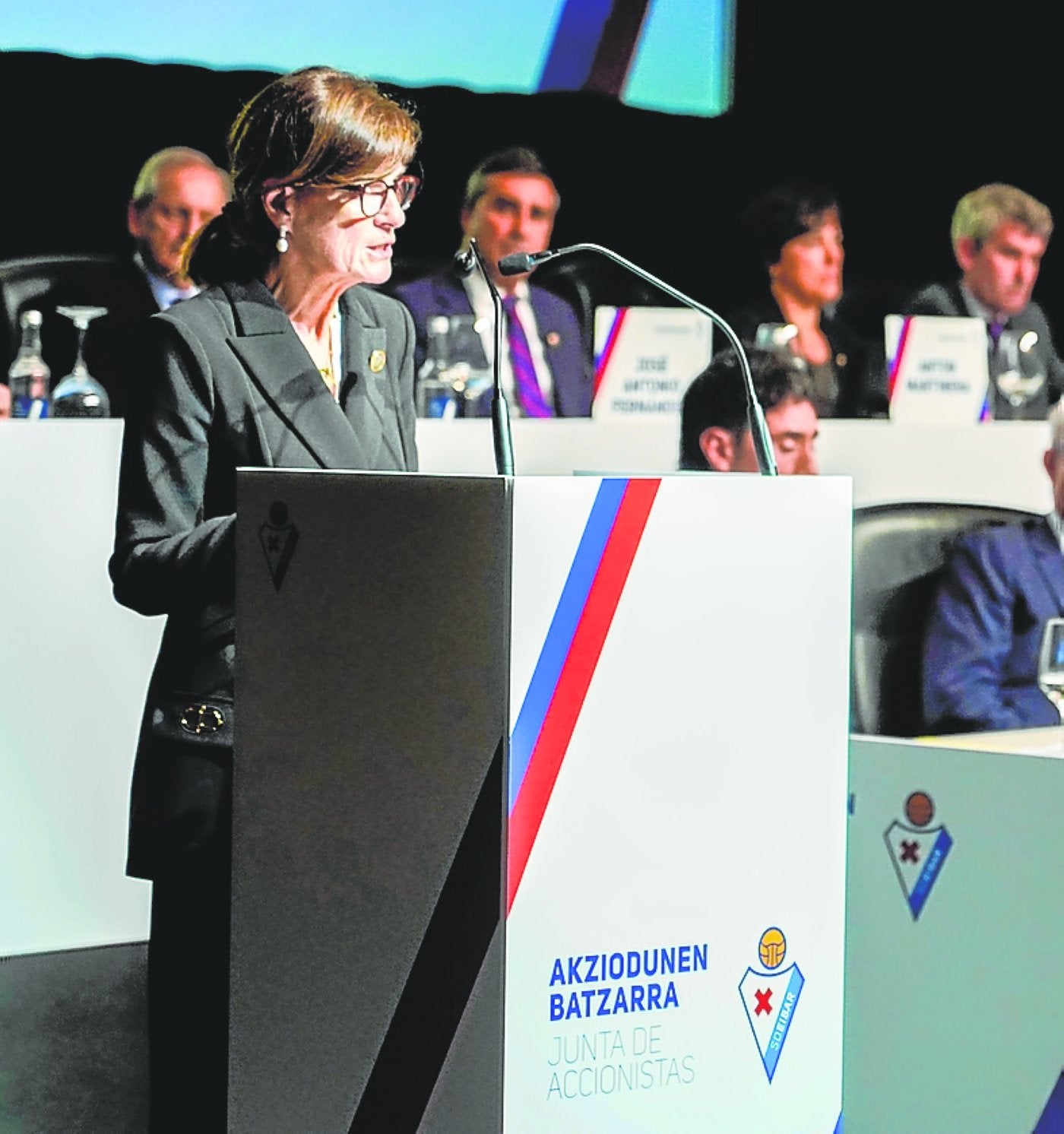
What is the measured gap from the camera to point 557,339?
3854 millimetres

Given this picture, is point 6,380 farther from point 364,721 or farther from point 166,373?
point 364,721

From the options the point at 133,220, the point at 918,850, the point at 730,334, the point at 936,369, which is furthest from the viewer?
the point at 936,369

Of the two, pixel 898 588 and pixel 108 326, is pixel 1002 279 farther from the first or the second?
pixel 108 326

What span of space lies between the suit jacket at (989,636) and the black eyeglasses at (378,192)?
1.35 m

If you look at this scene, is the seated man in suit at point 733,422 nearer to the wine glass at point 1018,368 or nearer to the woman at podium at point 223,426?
the wine glass at point 1018,368

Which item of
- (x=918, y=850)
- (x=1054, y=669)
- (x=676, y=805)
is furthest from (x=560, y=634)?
(x=1054, y=669)

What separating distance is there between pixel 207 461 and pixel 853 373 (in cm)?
245

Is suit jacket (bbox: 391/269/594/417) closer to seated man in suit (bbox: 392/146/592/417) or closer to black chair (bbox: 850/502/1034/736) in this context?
seated man in suit (bbox: 392/146/592/417)

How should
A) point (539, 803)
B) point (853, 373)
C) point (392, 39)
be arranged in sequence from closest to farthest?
point (539, 803) → point (392, 39) → point (853, 373)

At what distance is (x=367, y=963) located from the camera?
3.97ft

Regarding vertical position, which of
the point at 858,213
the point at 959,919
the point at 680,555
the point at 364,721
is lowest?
the point at 959,919

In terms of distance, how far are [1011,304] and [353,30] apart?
198 cm

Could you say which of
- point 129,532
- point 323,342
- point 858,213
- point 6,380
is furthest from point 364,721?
point 858,213

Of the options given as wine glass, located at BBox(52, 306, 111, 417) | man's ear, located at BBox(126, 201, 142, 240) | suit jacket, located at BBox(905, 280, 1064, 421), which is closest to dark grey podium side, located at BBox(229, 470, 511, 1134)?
wine glass, located at BBox(52, 306, 111, 417)
